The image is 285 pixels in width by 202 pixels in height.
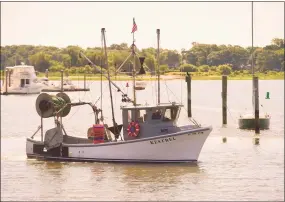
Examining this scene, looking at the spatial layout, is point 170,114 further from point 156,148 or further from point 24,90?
point 24,90

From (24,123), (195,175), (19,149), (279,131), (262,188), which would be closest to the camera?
(262,188)

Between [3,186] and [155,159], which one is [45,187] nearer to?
[3,186]

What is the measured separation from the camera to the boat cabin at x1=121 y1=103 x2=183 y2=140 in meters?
43.0

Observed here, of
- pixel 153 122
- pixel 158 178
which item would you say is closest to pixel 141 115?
pixel 153 122

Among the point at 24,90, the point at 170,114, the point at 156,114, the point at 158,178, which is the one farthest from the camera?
the point at 24,90

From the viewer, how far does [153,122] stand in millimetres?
43125

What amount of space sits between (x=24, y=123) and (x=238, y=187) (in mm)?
50529

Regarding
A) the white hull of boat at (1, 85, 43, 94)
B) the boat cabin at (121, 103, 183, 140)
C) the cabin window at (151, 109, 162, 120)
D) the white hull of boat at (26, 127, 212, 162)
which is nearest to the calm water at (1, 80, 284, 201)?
the white hull of boat at (26, 127, 212, 162)

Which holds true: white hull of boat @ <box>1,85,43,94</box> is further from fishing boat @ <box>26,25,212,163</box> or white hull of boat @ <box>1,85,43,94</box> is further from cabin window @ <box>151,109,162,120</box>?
cabin window @ <box>151,109,162,120</box>

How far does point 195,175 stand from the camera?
41.4 m

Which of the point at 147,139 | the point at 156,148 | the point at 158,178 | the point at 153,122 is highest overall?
the point at 153,122

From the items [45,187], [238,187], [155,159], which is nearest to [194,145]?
[155,159]

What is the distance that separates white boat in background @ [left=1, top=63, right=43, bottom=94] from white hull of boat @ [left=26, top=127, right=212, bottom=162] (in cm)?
12182

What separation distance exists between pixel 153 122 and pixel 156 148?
52.3 inches
